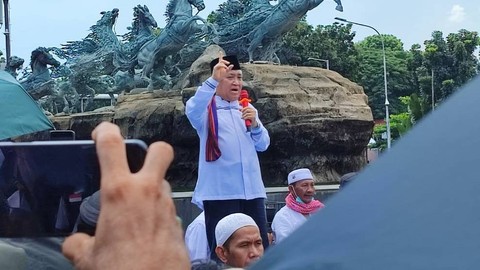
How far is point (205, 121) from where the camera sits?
5270mm

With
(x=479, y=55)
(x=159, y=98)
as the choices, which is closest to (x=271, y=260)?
(x=159, y=98)

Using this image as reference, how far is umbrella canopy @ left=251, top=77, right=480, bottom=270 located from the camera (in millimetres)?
752

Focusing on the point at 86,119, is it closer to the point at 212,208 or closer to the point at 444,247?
the point at 212,208

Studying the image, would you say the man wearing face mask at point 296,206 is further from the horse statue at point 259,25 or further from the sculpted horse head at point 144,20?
the sculpted horse head at point 144,20

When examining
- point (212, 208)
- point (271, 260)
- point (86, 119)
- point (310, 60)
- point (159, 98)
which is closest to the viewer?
point (271, 260)

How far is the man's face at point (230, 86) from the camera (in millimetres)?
5285

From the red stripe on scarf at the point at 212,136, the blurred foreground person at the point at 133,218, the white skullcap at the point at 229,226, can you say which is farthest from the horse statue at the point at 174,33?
the blurred foreground person at the point at 133,218

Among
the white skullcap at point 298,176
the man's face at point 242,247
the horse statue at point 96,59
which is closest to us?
the man's face at point 242,247

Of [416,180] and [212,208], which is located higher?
[416,180]

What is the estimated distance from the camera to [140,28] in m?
29.4

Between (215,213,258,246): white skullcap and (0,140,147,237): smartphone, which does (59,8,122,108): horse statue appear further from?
(0,140,147,237): smartphone

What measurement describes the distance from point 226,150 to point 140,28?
24.5 metres

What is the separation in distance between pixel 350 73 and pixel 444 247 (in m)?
61.6

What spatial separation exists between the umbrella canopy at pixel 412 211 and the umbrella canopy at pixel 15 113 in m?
4.31
